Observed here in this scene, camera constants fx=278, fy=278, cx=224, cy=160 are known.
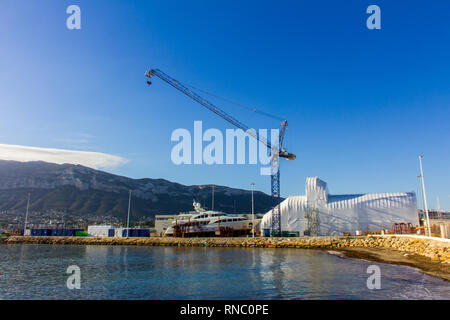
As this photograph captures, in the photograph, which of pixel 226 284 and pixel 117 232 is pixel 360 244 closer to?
pixel 226 284

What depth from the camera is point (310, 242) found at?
60938mm

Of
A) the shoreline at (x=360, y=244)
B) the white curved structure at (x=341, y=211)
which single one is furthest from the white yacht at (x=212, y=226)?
the shoreline at (x=360, y=244)

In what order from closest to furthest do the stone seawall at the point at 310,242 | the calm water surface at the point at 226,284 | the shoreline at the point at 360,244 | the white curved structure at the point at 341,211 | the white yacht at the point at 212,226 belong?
the calm water surface at the point at 226,284
the shoreline at the point at 360,244
the stone seawall at the point at 310,242
the white curved structure at the point at 341,211
the white yacht at the point at 212,226

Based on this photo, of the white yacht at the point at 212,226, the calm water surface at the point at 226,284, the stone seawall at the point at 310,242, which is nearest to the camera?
the calm water surface at the point at 226,284

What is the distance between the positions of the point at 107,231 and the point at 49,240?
16351 millimetres

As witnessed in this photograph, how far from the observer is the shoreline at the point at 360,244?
1247 inches

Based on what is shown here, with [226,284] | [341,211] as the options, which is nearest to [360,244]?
[341,211]

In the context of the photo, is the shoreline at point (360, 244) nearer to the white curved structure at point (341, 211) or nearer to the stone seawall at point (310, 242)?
the stone seawall at point (310, 242)

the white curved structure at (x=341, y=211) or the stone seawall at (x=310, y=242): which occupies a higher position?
the white curved structure at (x=341, y=211)

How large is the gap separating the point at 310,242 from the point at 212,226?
31487mm

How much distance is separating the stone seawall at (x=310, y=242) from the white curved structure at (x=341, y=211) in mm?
14162
